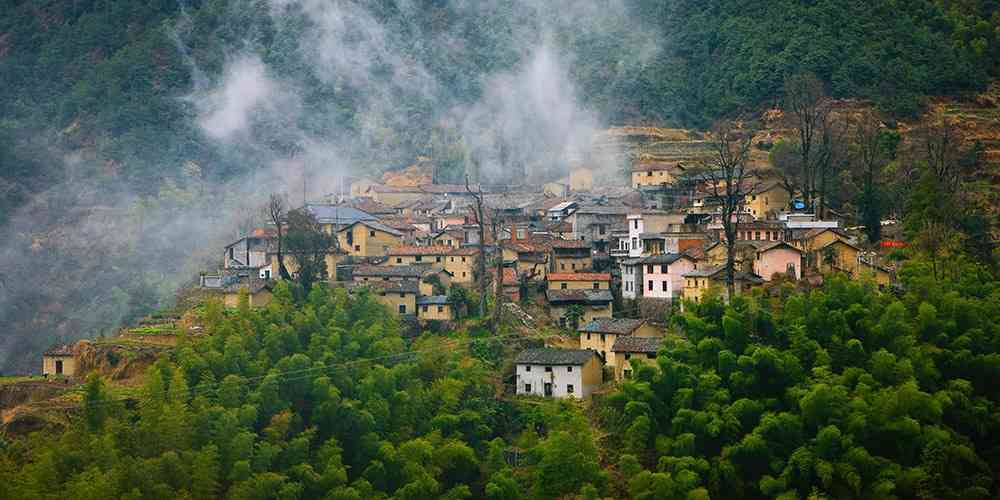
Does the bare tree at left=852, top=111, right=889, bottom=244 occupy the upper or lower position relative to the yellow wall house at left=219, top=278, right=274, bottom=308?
upper

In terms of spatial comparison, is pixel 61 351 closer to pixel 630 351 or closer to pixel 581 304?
pixel 581 304

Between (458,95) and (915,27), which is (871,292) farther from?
(458,95)

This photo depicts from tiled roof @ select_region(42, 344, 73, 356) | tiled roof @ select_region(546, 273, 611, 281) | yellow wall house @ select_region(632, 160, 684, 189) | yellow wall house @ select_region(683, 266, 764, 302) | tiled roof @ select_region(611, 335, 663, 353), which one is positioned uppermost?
yellow wall house @ select_region(632, 160, 684, 189)

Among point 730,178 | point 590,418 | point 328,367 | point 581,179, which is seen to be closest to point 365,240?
point 328,367

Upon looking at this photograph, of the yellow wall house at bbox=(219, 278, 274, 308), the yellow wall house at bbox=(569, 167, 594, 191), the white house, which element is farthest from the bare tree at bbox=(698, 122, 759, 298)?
the yellow wall house at bbox=(219, 278, 274, 308)

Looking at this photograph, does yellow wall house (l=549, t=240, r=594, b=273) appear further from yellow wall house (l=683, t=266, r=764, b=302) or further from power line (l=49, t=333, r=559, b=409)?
yellow wall house (l=683, t=266, r=764, b=302)

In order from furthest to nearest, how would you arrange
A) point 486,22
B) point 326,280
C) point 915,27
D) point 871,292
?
point 486,22 < point 915,27 < point 326,280 < point 871,292

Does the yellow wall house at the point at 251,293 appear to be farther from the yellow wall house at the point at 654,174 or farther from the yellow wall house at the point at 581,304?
the yellow wall house at the point at 654,174

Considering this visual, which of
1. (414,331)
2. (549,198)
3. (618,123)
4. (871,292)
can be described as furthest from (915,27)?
(414,331)

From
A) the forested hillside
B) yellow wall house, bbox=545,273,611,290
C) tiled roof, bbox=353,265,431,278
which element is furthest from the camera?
the forested hillside
